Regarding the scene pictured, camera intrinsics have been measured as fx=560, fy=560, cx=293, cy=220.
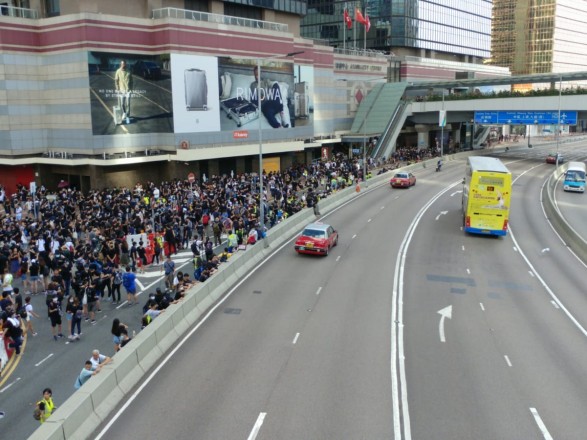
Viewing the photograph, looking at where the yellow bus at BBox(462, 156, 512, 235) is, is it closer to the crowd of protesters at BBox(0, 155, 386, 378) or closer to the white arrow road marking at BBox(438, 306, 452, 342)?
the crowd of protesters at BBox(0, 155, 386, 378)

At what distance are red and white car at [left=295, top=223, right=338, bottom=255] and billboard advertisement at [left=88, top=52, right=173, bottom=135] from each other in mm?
23548

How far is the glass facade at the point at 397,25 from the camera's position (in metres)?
98.7

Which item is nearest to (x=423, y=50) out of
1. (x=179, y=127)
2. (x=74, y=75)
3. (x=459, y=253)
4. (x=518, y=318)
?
(x=179, y=127)

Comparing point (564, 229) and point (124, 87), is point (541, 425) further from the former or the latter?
point (124, 87)

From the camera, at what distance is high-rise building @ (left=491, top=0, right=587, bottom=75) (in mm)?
164125

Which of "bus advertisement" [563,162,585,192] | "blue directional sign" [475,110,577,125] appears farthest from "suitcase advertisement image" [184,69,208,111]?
"blue directional sign" [475,110,577,125]

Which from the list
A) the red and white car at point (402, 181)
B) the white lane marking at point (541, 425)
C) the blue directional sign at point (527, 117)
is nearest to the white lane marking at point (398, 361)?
the white lane marking at point (541, 425)

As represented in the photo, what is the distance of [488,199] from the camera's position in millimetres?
31328

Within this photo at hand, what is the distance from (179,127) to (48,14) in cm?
1377

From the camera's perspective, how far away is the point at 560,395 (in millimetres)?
14164

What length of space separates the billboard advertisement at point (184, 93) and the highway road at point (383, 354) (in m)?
22.6

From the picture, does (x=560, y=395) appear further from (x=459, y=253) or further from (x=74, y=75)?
(x=74, y=75)

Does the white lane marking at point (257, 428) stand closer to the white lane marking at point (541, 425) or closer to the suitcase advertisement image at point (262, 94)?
the white lane marking at point (541, 425)

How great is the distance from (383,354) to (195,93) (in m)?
38.2
